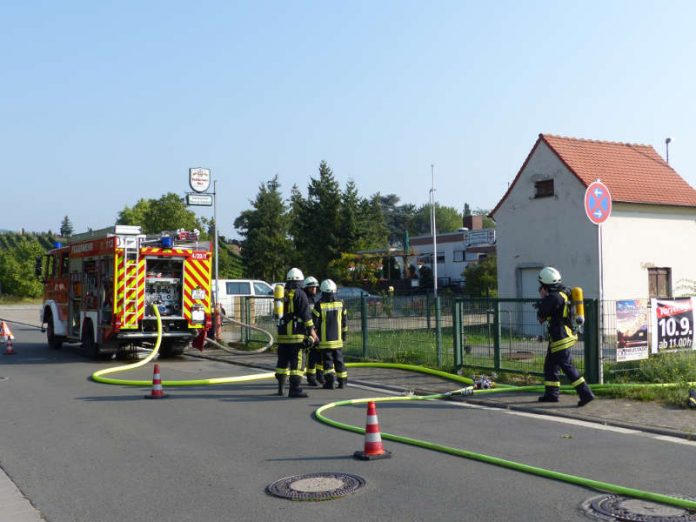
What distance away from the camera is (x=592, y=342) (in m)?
10.9

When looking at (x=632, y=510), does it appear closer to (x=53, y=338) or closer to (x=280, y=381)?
(x=280, y=381)

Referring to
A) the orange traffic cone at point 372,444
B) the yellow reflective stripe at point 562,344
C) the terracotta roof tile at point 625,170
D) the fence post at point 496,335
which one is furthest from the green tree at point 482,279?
the orange traffic cone at point 372,444

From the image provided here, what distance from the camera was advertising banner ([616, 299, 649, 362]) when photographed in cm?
1116

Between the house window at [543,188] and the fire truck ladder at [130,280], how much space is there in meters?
12.2

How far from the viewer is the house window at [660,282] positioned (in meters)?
21.7

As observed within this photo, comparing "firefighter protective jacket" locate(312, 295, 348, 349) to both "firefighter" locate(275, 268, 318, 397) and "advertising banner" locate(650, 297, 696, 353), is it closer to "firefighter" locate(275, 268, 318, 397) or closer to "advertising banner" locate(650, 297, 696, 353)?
"firefighter" locate(275, 268, 318, 397)

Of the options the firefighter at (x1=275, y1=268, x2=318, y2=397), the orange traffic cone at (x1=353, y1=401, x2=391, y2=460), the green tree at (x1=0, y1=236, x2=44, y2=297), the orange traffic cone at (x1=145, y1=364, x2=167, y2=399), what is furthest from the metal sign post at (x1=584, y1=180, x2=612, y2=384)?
the green tree at (x1=0, y1=236, x2=44, y2=297)

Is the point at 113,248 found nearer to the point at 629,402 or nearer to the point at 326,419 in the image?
the point at 326,419

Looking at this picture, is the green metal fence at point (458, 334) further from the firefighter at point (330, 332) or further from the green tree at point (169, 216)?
the green tree at point (169, 216)

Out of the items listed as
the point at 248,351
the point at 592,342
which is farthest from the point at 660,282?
the point at 592,342

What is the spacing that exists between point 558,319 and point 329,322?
359 cm

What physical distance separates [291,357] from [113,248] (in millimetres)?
6822

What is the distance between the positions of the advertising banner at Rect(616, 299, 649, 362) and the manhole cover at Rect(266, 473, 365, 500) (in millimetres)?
6283

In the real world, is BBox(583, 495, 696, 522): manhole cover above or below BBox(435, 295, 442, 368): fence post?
below
